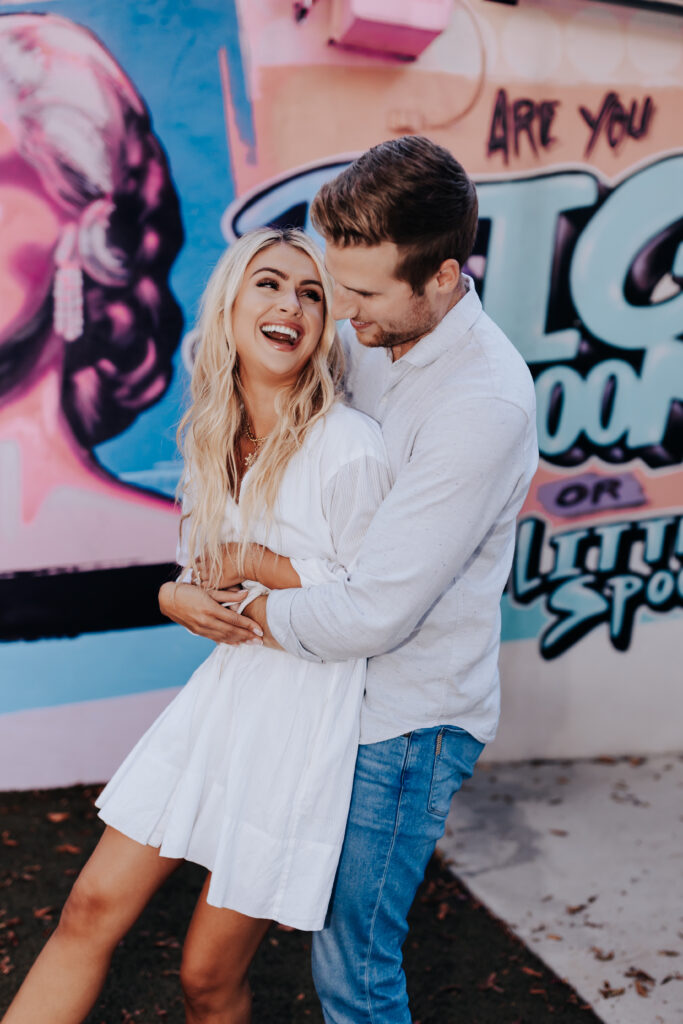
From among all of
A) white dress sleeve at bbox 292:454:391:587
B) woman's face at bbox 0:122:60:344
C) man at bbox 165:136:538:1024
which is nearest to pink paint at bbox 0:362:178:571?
woman's face at bbox 0:122:60:344

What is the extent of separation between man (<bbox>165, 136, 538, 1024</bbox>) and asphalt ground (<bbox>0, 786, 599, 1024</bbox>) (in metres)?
1.03

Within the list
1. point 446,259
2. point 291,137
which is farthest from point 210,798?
point 291,137

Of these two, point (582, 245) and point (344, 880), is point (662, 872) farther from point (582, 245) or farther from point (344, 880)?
point (582, 245)

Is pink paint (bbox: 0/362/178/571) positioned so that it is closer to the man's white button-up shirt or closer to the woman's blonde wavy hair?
the woman's blonde wavy hair

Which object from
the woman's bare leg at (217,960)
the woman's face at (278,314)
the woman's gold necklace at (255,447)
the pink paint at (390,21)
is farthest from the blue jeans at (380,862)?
the pink paint at (390,21)

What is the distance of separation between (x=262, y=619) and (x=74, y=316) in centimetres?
220

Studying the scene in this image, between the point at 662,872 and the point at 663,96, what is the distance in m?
3.44

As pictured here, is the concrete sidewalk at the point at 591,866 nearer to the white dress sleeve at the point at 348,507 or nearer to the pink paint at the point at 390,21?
the white dress sleeve at the point at 348,507

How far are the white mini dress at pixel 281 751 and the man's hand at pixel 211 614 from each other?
99mm

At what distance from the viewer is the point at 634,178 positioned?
14.0 feet

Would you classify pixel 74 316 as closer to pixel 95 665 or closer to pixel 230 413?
pixel 95 665

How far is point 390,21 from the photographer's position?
349cm

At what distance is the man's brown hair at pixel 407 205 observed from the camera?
186 centimetres

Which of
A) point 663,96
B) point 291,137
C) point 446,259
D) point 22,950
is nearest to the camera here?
point 446,259
